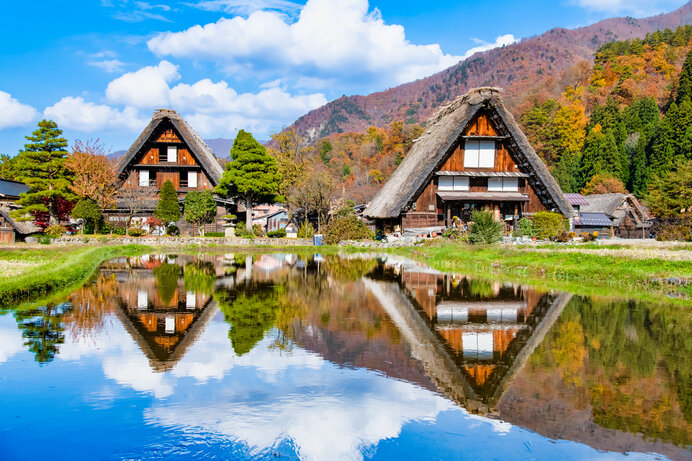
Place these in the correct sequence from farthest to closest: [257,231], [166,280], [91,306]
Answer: [257,231] < [166,280] < [91,306]

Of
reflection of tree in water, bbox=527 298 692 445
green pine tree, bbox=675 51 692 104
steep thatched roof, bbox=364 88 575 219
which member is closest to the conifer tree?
steep thatched roof, bbox=364 88 575 219

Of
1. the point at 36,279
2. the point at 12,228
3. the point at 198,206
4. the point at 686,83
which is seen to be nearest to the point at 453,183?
the point at 198,206

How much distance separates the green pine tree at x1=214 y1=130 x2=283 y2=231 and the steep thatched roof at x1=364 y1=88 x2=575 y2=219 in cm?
944

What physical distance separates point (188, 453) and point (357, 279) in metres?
12.3

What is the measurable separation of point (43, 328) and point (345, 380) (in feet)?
18.2

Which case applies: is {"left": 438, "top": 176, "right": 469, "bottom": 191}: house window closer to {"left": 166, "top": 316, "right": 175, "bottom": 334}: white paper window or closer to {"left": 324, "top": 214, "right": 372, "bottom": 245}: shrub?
{"left": 324, "top": 214, "right": 372, "bottom": 245}: shrub

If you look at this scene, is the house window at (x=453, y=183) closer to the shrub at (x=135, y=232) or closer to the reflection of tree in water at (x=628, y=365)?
the shrub at (x=135, y=232)

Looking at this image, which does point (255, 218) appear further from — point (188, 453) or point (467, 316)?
point (188, 453)

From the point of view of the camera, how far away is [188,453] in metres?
4.19

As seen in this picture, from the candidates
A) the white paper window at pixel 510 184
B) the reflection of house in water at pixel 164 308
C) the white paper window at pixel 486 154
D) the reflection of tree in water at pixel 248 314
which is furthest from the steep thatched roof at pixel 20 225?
the white paper window at pixel 510 184

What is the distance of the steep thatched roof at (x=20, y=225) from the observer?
3362 cm

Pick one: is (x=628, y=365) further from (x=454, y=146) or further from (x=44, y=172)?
(x=44, y=172)

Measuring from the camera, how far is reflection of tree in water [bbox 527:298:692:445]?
4926mm

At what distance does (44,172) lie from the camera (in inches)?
1399
